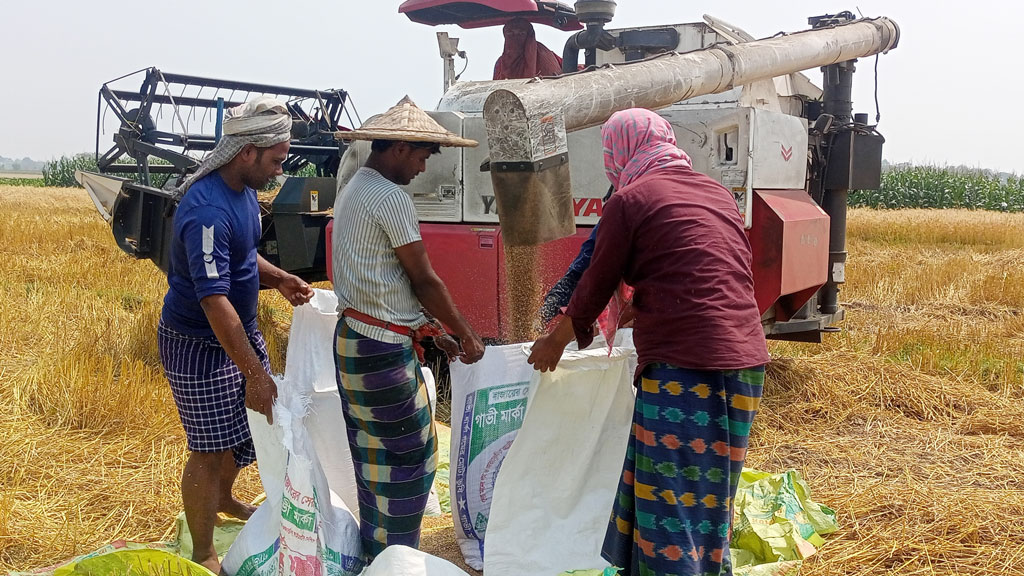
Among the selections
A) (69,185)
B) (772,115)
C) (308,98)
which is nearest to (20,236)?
(308,98)

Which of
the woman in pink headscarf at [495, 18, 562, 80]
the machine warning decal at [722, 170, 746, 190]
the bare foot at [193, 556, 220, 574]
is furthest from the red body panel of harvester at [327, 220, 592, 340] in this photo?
the bare foot at [193, 556, 220, 574]

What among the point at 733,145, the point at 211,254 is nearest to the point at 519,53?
the point at 733,145

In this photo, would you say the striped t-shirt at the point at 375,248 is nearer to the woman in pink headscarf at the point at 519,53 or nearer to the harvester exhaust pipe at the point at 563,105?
the harvester exhaust pipe at the point at 563,105

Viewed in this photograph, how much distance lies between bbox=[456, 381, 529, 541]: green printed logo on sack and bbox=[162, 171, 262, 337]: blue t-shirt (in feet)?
2.84

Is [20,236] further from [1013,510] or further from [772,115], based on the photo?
[1013,510]

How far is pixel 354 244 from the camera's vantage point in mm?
2852

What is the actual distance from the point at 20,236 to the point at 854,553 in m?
12.4

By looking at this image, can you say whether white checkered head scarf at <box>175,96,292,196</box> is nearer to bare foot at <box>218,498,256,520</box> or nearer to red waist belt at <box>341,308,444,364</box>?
red waist belt at <box>341,308,444,364</box>

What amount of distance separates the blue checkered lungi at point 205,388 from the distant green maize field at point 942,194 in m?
24.0

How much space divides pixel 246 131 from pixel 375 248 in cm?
58

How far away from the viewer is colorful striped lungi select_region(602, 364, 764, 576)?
8.45 ft

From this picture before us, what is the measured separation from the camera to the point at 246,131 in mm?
2922

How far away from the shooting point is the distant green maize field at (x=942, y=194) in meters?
24.9

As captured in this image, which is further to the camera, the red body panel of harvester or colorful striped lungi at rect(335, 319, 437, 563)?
the red body panel of harvester
